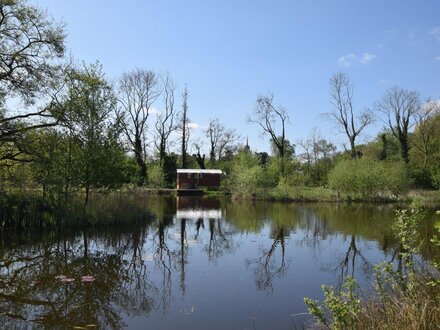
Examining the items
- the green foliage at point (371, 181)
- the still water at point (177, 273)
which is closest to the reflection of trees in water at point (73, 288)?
the still water at point (177, 273)

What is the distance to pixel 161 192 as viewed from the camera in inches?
1827

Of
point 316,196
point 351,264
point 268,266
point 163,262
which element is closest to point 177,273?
point 163,262

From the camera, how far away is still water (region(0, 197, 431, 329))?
22.0 feet

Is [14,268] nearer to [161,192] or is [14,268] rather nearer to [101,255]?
[101,255]

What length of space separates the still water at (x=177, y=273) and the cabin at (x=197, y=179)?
31091 millimetres

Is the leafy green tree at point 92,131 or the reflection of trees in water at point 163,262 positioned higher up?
the leafy green tree at point 92,131

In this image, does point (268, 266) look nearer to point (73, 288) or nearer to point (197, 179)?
point (73, 288)

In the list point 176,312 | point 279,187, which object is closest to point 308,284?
point 176,312

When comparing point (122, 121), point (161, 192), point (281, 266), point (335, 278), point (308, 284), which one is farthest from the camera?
point (161, 192)

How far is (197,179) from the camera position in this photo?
50.4 m

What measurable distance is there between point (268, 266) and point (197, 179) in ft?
131

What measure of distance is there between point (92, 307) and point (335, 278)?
5.55 metres

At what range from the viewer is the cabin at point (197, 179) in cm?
4944

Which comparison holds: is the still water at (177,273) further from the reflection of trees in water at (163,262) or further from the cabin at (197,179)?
the cabin at (197,179)
